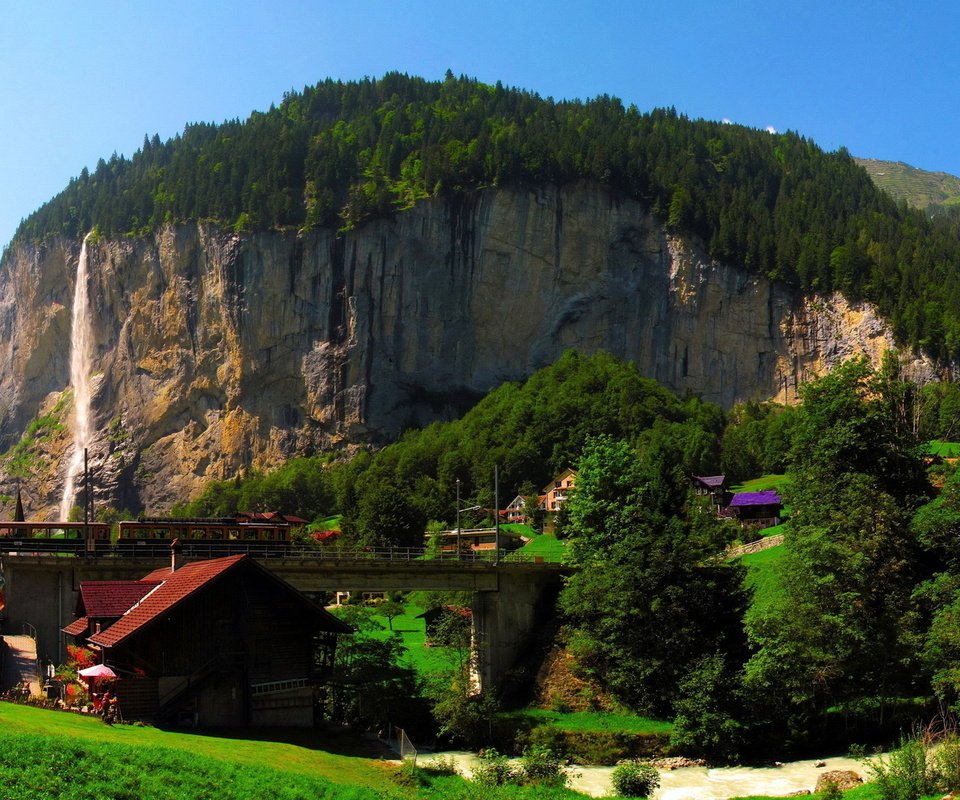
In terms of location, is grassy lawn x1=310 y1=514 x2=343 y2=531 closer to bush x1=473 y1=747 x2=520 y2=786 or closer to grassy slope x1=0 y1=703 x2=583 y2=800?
bush x1=473 y1=747 x2=520 y2=786

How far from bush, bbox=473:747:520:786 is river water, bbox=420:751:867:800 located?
159cm

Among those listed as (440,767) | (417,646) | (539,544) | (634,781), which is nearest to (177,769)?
(440,767)

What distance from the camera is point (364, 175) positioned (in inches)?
6014

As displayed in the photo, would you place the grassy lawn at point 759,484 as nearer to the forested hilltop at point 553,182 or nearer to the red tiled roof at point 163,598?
the forested hilltop at point 553,182

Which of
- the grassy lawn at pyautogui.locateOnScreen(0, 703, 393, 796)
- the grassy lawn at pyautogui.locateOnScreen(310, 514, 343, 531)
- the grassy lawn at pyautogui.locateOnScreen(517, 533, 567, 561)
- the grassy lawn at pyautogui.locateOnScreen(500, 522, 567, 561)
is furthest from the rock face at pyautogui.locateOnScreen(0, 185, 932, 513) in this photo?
the grassy lawn at pyautogui.locateOnScreen(0, 703, 393, 796)

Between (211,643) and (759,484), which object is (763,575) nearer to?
(211,643)

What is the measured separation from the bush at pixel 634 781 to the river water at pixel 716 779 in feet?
1.63

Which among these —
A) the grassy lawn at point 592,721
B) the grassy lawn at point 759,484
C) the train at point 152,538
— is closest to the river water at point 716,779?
the grassy lawn at point 592,721

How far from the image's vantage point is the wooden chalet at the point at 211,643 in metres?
33.2

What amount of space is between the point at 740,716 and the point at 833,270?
10476 centimetres

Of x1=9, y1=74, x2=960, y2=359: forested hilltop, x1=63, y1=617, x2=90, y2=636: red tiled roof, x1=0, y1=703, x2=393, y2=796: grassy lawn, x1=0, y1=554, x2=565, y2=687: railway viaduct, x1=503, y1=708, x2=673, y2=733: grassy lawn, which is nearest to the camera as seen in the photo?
x1=0, y1=703, x2=393, y2=796: grassy lawn

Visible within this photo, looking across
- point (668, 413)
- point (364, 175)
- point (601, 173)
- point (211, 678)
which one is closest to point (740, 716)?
point (211, 678)

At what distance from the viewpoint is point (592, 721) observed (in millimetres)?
46406

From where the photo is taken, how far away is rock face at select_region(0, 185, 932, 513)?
13962cm
